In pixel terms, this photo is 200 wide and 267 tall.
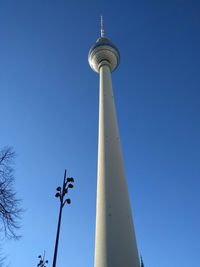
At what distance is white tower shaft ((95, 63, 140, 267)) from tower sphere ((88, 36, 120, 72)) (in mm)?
17423

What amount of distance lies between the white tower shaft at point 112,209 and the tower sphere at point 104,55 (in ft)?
57.2

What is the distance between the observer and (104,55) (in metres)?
45.2

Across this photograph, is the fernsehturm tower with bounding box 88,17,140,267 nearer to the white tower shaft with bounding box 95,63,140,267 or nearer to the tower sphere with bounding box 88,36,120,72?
the white tower shaft with bounding box 95,63,140,267

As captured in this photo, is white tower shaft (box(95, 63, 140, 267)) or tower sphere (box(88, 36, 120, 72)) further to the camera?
tower sphere (box(88, 36, 120, 72))

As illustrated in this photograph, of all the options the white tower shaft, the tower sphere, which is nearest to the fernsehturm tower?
the white tower shaft

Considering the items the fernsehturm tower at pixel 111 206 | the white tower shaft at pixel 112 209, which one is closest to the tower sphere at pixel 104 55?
the fernsehturm tower at pixel 111 206

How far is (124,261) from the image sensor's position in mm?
17688

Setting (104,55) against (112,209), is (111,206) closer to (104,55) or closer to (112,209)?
(112,209)

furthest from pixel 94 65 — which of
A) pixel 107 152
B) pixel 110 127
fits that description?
pixel 107 152

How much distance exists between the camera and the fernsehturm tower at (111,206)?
717 inches

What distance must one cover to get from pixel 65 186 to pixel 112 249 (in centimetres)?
510

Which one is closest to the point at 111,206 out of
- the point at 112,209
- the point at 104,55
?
the point at 112,209

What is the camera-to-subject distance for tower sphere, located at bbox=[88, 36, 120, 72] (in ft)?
148

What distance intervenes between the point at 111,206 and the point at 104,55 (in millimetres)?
29995
